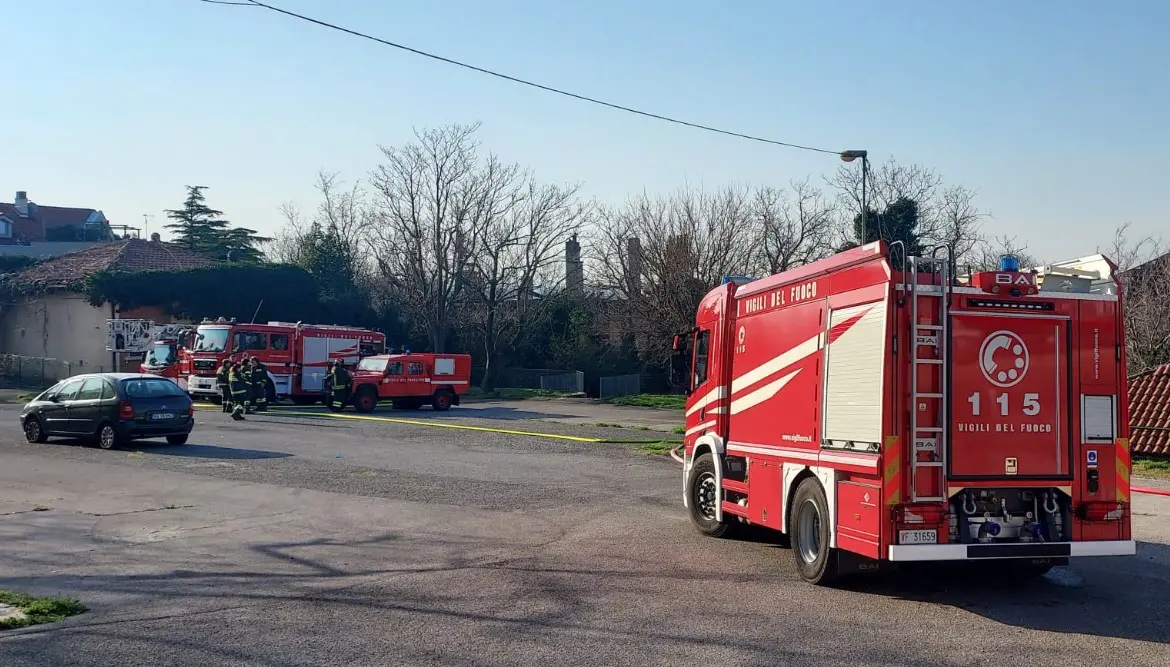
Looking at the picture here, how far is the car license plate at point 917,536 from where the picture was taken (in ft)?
26.6

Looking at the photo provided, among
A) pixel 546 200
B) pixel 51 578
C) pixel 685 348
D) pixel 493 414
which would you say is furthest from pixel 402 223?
pixel 51 578

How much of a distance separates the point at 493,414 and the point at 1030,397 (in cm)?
2646

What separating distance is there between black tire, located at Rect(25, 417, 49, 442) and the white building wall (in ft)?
79.1

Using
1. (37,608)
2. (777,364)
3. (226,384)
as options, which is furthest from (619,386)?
(37,608)

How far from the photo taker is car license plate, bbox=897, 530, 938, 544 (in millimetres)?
8102

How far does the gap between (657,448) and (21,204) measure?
78.3 metres

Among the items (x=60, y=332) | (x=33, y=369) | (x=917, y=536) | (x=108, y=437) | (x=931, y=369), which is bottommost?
(x=108, y=437)

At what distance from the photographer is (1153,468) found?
1909 cm

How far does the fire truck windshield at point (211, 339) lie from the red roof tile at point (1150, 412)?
25.9 m

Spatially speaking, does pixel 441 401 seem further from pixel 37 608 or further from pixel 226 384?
pixel 37 608

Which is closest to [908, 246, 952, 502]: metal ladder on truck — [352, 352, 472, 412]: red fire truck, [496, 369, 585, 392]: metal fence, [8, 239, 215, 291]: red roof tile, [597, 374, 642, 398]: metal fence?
[352, 352, 472, 412]: red fire truck

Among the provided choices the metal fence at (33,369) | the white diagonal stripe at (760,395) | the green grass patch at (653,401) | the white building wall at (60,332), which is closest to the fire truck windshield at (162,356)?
the white building wall at (60,332)

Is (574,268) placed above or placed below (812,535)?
above

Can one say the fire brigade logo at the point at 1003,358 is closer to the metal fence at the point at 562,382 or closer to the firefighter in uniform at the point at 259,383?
the firefighter in uniform at the point at 259,383
